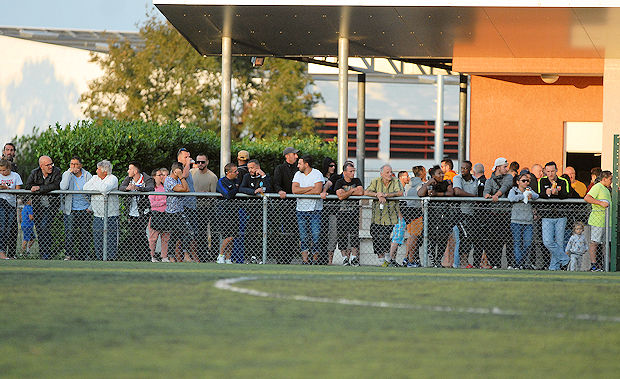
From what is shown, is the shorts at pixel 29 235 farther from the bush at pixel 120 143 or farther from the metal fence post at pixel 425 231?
the metal fence post at pixel 425 231

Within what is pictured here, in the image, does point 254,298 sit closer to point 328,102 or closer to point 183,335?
point 183,335

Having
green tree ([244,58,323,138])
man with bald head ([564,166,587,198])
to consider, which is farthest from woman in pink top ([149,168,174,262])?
green tree ([244,58,323,138])

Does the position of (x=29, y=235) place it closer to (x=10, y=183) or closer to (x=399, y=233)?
(x=10, y=183)

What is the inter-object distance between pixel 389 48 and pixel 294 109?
24.1 meters

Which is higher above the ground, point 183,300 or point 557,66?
point 557,66

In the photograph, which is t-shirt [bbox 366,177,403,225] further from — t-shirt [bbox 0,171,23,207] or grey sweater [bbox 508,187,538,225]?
t-shirt [bbox 0,171,23,207]

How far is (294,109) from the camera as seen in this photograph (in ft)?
149

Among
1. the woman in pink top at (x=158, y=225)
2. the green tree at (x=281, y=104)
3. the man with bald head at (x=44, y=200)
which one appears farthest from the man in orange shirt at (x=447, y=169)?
the green tree at (x=281, y=104)

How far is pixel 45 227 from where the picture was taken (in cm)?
1457

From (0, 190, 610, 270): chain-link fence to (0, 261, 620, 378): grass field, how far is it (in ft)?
9.67

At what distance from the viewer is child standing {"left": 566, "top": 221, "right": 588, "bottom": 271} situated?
14305mm

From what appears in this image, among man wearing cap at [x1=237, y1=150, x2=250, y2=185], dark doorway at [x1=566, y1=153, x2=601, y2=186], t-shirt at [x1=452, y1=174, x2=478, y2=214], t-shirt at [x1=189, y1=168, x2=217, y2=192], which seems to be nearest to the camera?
man wearing cap at [x1=237, y1=150, x2=250, y2=185]

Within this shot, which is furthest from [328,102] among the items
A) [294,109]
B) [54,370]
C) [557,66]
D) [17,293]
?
[54,370]

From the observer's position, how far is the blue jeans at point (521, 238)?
1443 cm
